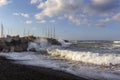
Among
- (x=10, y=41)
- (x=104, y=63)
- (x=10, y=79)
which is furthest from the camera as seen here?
(x=10, y=41)

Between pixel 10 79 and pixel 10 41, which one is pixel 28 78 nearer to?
pixel 10 79

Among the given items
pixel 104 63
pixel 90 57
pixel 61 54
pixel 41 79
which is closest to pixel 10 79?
pixel 41 79

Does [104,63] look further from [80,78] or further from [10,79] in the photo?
[10,79]

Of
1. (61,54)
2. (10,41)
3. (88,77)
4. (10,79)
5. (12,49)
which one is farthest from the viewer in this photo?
(10,41)

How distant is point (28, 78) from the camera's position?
9.36 metres

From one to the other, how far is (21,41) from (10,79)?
102 ft

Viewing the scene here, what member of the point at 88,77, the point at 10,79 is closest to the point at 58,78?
A: the point at 88,77

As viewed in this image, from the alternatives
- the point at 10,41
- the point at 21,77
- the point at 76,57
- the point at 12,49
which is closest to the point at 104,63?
the point at 76,57

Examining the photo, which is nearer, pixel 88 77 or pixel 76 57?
pixel 88 77

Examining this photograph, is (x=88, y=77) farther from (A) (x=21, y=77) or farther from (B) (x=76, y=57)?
(B) (x=76, y=57)

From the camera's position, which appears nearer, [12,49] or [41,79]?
[41,79]

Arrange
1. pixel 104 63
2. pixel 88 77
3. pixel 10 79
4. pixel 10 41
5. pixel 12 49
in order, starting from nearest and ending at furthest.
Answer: pixel 10 79 < pixel 88 77 < pixel 104 63 < pixel 12 49 < pixel 10 41

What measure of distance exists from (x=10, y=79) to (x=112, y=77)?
4.77 meters

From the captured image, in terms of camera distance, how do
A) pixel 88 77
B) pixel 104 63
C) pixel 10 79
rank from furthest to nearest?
1. pixel 104 63
2. pixel 88 77
3. pixel 10 79
